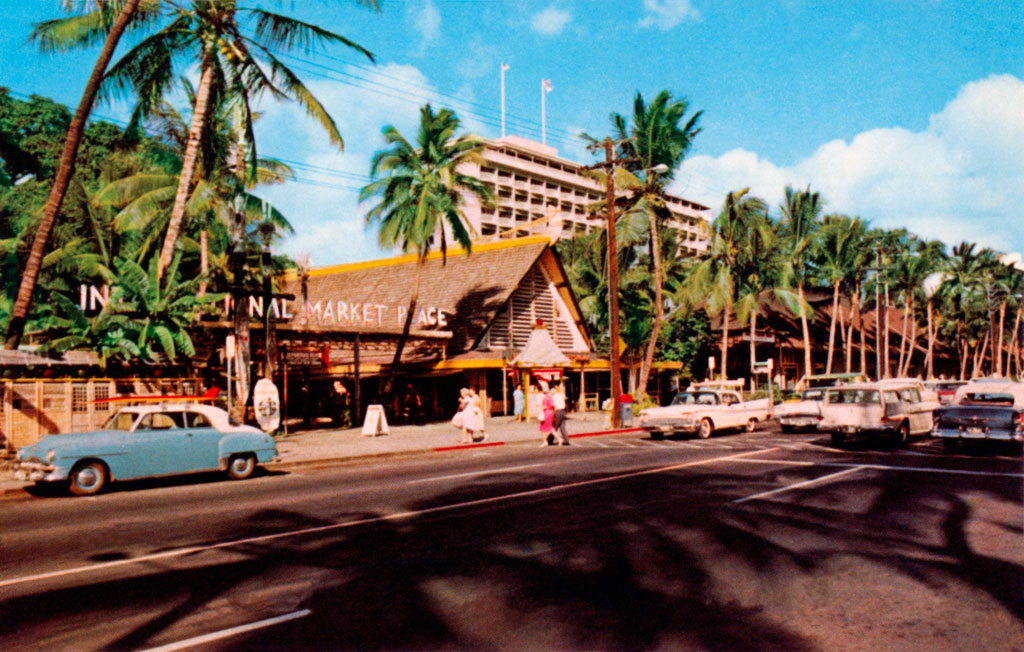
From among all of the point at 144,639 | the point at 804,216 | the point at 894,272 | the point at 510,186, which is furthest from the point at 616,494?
the point at 510,186

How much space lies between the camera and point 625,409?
2741 cm

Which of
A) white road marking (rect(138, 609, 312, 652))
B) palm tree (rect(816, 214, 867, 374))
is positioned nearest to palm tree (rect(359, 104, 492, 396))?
white road marking (rect(138, 609, 312, 652))

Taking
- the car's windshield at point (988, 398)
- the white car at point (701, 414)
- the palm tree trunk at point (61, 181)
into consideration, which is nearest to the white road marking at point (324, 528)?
the white car at point (701, 414)

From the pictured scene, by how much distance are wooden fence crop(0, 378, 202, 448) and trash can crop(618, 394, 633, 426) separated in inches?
638

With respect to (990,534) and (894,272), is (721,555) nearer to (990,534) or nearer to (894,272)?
(990,534)

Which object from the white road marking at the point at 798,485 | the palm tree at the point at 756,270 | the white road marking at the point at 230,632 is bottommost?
the white road marking at the point at 798,485

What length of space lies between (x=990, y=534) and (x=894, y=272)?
55668 millimetres

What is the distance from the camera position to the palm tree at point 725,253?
128 feet

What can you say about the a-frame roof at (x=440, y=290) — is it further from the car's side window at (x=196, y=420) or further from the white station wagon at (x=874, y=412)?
the white station wagon at (x=874, y=412)

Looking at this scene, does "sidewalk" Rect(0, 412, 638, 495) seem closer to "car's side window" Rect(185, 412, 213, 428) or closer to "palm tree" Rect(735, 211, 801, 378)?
"car's side window" Rect(185, 412, 213, 428)

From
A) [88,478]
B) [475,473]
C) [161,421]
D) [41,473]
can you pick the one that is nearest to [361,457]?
[475,473]

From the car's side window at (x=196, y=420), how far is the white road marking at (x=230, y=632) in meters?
9.37

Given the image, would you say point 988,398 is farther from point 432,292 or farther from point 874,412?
point 432,292

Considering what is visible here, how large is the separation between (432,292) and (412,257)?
11.6 ft
